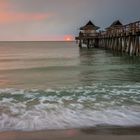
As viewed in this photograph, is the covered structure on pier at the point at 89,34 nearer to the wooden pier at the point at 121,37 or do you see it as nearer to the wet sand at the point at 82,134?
the wooden pier at the point at 121,37

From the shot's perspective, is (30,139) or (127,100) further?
(127,100)

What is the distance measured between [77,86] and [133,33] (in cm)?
1980

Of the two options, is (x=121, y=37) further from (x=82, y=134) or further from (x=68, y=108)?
(x=82, y=134)

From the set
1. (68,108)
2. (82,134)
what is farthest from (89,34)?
(82,134)

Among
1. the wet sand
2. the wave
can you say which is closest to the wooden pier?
the wave

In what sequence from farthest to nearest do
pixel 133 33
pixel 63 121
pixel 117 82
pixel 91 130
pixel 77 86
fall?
pixel 133 33 < pixel 117 82 < pixel 77 86 < pixel 63 121 < pixel 91 130

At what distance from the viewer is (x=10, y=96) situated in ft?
43.4

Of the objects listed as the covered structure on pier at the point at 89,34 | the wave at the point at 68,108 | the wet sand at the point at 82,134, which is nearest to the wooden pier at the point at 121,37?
the covered structure on pier at the point at 89,34

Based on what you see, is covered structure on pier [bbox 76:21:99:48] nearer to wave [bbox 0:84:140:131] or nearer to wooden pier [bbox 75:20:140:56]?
wooden pier [bbox 75:20:140:56]

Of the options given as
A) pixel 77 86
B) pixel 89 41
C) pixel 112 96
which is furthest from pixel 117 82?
pixel 89 41

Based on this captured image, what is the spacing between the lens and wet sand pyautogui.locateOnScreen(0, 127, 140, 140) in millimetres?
7715

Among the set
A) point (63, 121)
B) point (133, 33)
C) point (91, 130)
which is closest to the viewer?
point (91, 130)

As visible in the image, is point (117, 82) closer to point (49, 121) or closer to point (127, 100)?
point (127, 100)

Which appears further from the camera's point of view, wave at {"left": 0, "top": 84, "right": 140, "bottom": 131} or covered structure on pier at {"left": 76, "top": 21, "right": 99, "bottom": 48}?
covered structure on pier at {"left": 76, "top": 21, "right": 99, "bottom": 48}
